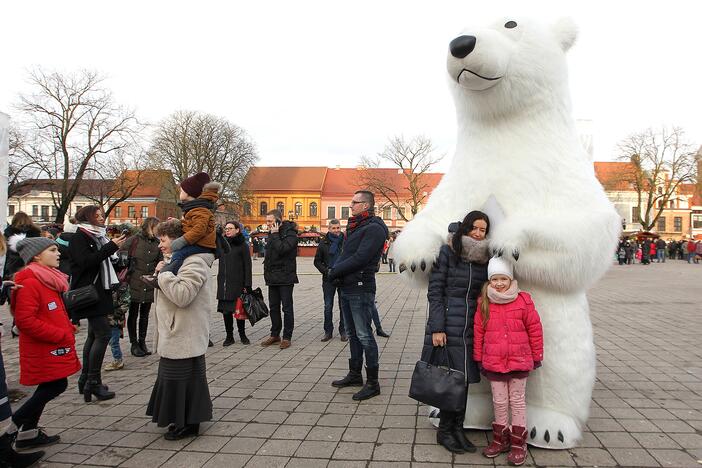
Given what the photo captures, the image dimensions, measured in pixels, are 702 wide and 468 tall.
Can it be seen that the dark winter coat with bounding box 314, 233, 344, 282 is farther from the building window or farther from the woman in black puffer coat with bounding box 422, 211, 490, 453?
the building window

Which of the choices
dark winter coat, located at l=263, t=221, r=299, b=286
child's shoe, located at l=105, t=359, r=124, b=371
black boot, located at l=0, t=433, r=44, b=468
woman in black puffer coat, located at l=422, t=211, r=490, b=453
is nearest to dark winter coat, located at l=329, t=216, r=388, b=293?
woman in black puffer coat, located at l=422, t=211, r=490, b=453

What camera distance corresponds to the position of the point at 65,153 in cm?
2969

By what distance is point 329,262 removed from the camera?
24.0 ft

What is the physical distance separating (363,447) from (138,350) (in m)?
3.75

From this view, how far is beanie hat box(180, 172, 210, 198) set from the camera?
11.6 feet

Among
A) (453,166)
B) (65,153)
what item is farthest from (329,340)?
(65,153)

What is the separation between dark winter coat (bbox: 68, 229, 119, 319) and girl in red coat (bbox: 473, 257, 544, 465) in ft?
11.0

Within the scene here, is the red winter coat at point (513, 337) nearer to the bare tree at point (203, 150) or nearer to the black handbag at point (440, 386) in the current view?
the black handbag at point (440, 386)

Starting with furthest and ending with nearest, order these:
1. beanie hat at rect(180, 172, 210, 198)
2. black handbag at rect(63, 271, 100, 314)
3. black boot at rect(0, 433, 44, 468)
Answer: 1. black handbag at rect(63, 271, 100, 314)
2. beanie hat at rect(180, 172, 210, 198)
3. black boot at rect(0, 433, 44, 468)

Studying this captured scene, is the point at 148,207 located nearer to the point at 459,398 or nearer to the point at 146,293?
the point at 146,293

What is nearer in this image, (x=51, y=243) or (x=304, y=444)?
(x=304, y=444)

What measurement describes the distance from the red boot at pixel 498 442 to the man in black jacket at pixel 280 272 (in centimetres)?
360

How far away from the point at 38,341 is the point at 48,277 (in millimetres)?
442

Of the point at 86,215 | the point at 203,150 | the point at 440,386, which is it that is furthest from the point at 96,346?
the point at 203,150
